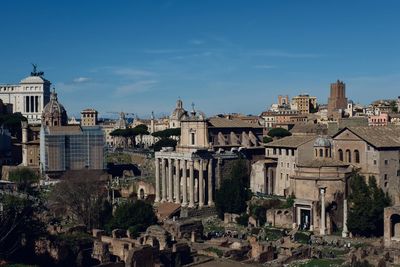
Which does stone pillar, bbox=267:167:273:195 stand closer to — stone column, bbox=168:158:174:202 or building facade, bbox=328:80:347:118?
stone column, bbox=168:158:174:202

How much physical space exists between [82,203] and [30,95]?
74.9 m

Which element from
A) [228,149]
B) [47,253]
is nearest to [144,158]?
[228,149]

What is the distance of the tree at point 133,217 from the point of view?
42.3m

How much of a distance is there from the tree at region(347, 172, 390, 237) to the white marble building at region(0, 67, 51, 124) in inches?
3341

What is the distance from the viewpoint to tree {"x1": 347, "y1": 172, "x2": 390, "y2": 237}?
38.7 metres

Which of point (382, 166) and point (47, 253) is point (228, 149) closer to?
point (382, 166)

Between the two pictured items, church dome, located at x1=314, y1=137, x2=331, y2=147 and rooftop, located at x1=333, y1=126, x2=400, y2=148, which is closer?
rooftop, located at x1=333, y1=126, x2=400, y2=148

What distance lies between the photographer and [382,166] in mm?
41719

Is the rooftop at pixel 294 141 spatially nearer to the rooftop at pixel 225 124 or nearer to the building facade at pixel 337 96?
the rooftop at pixel 225 124

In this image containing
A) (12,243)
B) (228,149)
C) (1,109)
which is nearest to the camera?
(12,243)

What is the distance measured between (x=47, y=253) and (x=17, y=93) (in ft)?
294

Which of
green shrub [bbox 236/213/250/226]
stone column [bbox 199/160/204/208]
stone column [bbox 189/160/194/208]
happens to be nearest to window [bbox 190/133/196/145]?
stone column [bbox 199/160/204/208]

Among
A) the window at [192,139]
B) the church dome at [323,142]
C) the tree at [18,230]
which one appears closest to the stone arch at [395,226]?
the church dome at [323,142]

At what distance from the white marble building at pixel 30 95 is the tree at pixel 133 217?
2999 inches
